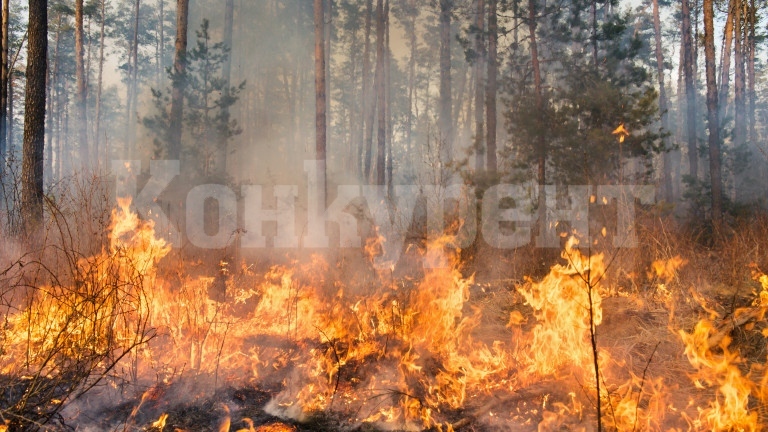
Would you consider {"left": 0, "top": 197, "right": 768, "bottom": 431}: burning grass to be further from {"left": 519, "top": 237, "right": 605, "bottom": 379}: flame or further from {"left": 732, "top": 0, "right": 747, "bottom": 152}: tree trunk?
{"left": 732, "top": 0, "right": 747, "bottom": 152}: tree trunk

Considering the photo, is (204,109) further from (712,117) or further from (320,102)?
(712,117)

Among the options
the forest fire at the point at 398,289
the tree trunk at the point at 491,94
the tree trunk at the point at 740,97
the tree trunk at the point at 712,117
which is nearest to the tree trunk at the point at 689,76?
the forest fire at the point at 398,289

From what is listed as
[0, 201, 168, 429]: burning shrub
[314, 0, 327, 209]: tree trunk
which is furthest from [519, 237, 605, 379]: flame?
[314, 0, 327, 209]: tree trunk

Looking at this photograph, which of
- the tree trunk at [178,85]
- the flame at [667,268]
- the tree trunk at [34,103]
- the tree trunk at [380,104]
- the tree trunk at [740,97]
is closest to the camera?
the flame at [667,268]

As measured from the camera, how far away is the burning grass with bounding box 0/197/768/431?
3.09 metres

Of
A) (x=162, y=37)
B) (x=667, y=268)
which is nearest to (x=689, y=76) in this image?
(x=667, y=268)

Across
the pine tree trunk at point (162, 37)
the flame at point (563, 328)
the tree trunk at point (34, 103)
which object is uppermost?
the pine tree trunk at point (162, 37)

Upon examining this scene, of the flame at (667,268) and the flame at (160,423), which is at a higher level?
the flame at (667,268)

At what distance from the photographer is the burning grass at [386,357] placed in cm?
309

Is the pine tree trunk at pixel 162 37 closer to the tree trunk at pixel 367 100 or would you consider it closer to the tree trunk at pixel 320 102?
the tree trunk at pixel 367 100

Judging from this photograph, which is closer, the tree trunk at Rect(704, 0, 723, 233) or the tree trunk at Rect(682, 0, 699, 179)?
the tree trunk at Rect(704, 0, 723, 233)

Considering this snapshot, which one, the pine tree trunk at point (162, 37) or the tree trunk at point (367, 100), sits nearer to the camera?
the tree trunk at point (367, 100)

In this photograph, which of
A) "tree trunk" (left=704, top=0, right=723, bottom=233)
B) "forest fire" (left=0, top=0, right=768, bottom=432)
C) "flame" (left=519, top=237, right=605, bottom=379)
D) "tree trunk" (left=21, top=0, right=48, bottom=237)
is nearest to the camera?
"forest fire" (left=0, top=0, right=768, bottom=432)

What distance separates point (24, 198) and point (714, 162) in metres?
15.1
